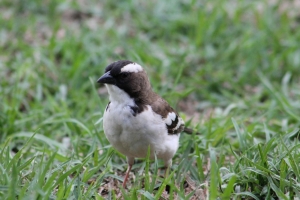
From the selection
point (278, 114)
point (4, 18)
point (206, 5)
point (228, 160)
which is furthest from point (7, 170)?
point (206, 5)

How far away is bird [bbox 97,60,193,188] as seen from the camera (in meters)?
4.55

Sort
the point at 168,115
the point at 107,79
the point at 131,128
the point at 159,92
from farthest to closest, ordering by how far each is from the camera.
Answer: the point at 159,92 < the point at 168,115 < the point at 107,79 < the point at 131,128

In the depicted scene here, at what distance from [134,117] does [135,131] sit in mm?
118

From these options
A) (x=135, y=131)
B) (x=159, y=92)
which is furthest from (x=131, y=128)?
(x=159, y=92)

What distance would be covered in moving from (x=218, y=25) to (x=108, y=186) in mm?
4403

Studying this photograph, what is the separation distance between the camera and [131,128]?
4.52 m

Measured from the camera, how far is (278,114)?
657 cm

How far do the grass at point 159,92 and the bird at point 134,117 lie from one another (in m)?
0.22

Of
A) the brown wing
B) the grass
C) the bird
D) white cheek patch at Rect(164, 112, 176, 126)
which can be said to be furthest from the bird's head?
the grass

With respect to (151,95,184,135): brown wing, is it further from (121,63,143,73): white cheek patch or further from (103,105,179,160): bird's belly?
(121,63,143,73): white cheek patch

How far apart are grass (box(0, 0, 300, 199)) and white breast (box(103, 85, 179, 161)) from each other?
208 mm

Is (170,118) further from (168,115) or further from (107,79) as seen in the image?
(107,79)

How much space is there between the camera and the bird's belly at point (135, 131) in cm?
454

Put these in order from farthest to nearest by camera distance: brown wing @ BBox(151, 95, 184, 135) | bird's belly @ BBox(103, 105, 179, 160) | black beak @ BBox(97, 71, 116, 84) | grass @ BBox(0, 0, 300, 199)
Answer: brown wing @ BBox(151, 95, 184, 135)
black beak @ BBox(97, 71, 116, 84)
bird's belly @ BBox(103, 105, 179, 160)
grass @ BBox(0, 0, 300, 199)
